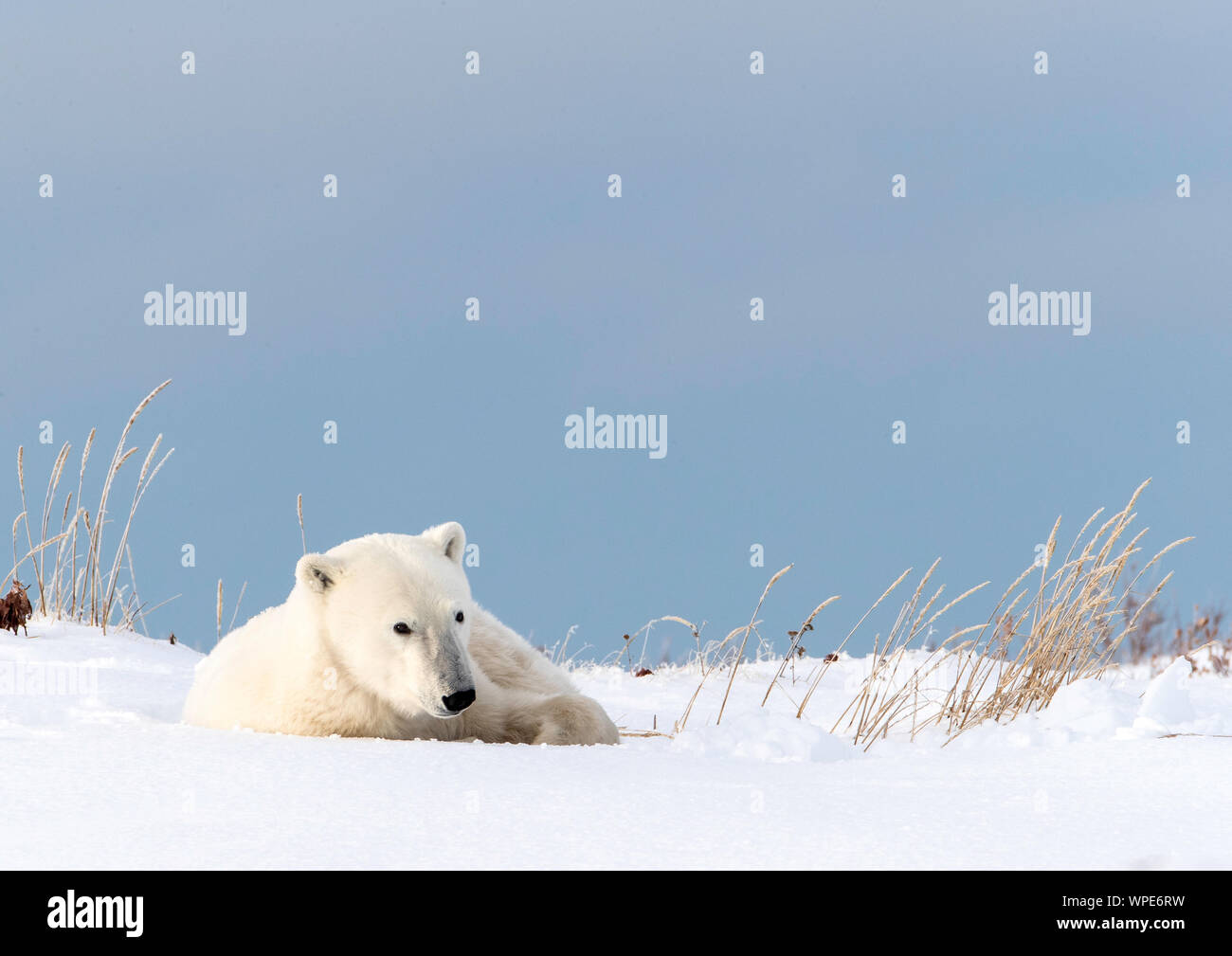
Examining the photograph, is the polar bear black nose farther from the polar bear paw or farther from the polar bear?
the polar bear paw

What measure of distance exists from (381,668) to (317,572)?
1.40 ft

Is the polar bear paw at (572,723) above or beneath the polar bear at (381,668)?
beneath

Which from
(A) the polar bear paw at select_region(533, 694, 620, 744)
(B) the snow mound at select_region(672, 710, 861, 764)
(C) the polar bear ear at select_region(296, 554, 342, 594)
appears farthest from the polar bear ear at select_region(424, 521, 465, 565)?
(B) the snow mound at select_region(672, 710, 861, 764)

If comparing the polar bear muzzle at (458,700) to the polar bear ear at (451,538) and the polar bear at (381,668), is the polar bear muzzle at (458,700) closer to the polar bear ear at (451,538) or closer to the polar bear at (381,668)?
the polar bear at (381,668)

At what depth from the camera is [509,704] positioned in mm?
4391

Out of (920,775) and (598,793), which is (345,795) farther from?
(920,775)

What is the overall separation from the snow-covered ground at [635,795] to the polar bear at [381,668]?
0.22m

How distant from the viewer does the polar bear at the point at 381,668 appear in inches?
154

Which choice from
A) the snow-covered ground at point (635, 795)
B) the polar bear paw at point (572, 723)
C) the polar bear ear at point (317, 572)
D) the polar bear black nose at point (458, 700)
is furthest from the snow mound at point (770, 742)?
the polar bear ear at point (317, 572)

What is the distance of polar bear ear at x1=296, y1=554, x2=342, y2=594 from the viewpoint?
4012 mm

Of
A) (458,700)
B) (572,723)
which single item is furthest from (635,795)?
(572,723)
